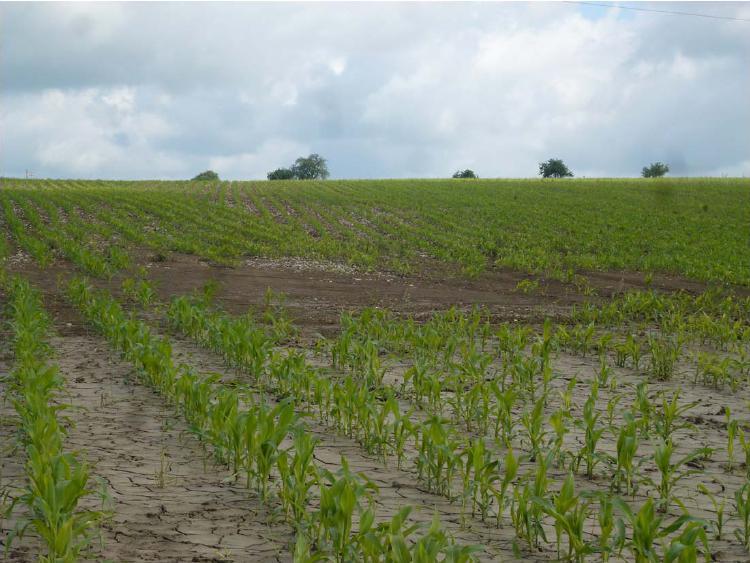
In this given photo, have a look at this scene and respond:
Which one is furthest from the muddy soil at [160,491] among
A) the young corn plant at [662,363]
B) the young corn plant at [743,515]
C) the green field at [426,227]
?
the green field at [426,227]

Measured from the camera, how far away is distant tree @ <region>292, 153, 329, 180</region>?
12556 cm

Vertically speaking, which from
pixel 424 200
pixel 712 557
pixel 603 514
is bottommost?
pixel 712 557

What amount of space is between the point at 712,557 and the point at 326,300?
11217mm

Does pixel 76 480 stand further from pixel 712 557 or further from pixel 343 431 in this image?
pixel 712 557

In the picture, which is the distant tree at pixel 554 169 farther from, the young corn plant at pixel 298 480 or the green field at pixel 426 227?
the young corn plant at pixel 298 480

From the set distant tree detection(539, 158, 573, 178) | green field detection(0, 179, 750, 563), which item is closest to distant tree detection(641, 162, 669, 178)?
distant tree detection(539, 158, 573, 178)

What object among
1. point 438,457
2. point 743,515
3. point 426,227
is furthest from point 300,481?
point 426,227

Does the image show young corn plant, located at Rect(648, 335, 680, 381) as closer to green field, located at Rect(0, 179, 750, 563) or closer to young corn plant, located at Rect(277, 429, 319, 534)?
green field, located at Rect(0, 179, 750, 563)

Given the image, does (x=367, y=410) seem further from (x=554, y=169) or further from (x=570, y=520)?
(x=554, y=169)

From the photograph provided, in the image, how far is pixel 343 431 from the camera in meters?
6.69

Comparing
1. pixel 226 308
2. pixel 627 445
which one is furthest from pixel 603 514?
pixel 226 308

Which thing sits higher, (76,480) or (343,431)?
(76,480)

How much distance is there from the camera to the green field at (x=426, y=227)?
21906 millimetres

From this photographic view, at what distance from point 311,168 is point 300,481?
4845 inches
